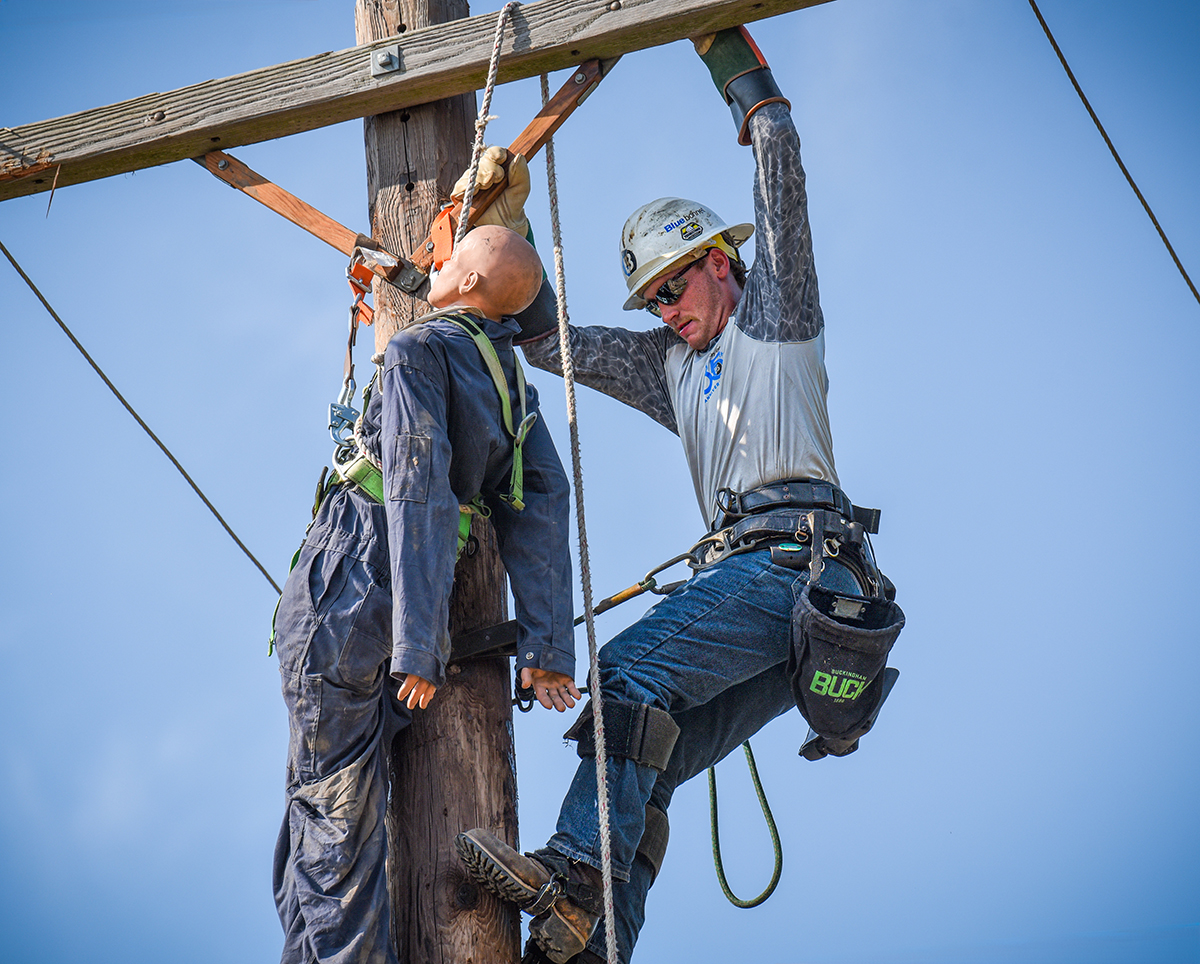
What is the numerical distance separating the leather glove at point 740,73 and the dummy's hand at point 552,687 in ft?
6.10

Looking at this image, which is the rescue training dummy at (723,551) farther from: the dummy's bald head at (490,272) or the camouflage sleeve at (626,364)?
the dummy's bald head at (490,272)

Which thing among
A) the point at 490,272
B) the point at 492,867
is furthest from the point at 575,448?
the point at 492,867

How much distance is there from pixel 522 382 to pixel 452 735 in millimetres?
999

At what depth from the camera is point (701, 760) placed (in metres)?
4.21

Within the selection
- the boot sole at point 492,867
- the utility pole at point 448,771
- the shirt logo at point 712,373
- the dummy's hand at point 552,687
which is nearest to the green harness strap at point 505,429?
the utility pole at point 448,771

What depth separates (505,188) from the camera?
4.06 meters

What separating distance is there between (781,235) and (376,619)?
5.76ft

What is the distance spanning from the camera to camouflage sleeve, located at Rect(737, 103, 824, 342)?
165 inches

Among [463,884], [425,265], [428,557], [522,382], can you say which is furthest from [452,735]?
[425,265]

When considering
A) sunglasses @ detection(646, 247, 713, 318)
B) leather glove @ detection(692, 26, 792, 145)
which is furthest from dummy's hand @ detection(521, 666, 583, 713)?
leather glove @ detection(692, 26, 792, 145)

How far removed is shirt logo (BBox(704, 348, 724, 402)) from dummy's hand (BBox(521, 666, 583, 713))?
1287mm

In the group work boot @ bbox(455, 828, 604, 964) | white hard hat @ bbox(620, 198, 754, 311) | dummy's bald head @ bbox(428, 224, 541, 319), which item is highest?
white hard hat @ bbox(620, 198, 754, 311)

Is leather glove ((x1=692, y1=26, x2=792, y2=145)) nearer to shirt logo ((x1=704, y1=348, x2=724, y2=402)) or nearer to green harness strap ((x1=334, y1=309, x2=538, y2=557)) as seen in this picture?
shirt logo ((x1=704, y1=348, x2=724, y2=402))

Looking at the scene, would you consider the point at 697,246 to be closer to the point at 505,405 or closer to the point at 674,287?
the point at 674,287
